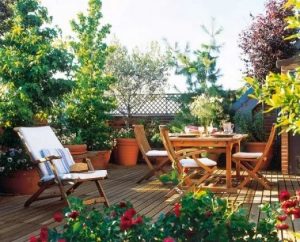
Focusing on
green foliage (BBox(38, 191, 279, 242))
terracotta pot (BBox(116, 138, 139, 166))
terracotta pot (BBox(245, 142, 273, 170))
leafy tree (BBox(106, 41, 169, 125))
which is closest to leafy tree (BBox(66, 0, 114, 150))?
terracotta pot (BBox(116, 138, 139, 166))

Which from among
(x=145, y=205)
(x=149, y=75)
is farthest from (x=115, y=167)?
(x=149, y=75)

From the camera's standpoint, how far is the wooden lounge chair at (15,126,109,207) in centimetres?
440

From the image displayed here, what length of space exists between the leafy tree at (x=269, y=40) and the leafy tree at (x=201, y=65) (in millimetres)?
752

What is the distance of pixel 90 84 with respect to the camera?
8438 mm

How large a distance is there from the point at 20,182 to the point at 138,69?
30.8ft

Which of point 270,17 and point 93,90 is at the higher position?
point 270,17

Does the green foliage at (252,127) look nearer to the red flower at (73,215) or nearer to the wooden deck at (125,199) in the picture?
the wooden deck at (125,199)

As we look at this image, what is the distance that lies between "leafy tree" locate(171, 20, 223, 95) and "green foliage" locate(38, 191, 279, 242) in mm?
7370

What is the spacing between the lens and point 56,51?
5977mm

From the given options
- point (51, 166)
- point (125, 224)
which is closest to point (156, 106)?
point (51, 166)

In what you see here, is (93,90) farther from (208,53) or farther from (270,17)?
(270,17)

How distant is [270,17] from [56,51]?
4956 millimetres

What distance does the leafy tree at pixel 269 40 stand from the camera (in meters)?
8.89

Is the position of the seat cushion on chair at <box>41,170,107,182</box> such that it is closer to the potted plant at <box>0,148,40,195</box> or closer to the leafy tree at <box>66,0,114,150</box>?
the potted plant at <box>0,148,40,195</box>
